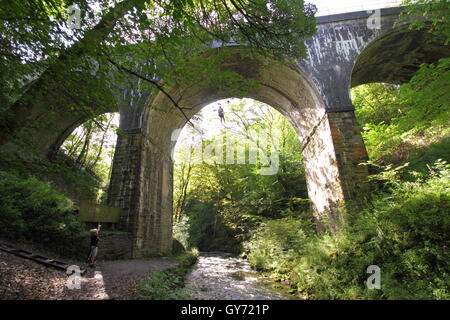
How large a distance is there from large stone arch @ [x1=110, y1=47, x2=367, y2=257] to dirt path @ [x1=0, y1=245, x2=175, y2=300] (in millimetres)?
3341

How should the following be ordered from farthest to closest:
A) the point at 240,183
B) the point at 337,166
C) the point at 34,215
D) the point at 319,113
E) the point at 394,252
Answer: the point at 240,183, the point at 319,113, the point at 337,166, the point at 34,215, the point at 394,252

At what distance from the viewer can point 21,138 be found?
292 cm

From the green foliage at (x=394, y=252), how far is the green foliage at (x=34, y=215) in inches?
277

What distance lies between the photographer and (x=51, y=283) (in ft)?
13.1

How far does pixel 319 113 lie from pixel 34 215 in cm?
1047

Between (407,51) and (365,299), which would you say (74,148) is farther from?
(407,51)

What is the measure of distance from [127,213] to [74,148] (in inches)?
512

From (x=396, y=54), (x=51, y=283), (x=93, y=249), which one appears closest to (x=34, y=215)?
(x=93, y=249)

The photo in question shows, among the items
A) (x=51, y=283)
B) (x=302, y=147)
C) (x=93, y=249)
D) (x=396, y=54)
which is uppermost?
(x=396, y=54)

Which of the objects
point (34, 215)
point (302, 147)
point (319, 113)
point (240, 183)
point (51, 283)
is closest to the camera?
point (51, 283)

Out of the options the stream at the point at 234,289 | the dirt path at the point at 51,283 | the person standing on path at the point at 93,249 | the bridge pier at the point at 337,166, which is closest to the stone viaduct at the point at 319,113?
the bridge pier at the point at 337,166

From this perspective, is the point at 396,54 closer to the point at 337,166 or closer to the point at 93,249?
the point at 337,166

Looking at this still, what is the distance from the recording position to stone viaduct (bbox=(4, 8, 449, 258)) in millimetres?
7949
